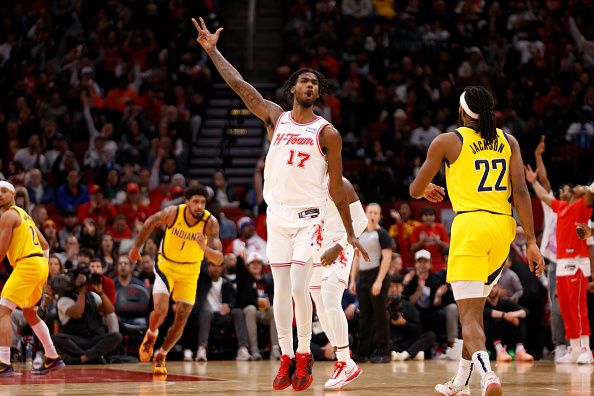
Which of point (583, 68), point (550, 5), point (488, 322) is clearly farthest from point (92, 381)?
point (550, 5)

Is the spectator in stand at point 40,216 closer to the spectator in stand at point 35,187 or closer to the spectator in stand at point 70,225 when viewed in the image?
the spectator in stand at point 70,225

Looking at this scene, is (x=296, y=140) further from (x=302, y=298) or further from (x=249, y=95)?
(x=302, y=298)

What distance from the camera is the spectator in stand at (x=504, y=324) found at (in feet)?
48.4

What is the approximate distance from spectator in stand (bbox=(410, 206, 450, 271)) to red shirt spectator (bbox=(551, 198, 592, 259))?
2.24m

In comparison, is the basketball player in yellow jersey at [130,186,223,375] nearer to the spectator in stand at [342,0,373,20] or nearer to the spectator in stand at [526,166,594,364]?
the spectator in stand at [526,166,594,364]

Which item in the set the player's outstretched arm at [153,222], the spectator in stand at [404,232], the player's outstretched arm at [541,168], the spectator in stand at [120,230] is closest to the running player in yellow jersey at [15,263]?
the player's outstretched arm at [153,222]

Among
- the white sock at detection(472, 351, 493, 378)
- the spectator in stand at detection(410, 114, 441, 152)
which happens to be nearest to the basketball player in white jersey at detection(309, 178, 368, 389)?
the white sock at detection(472, 351, 493, 378)

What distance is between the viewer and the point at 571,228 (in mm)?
13672

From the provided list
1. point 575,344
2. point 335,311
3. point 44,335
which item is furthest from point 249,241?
point 335,311

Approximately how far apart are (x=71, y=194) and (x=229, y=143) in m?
3.70

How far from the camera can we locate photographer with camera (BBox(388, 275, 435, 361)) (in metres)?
14.7

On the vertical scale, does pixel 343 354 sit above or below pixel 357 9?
below

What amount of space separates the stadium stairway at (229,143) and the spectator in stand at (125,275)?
15.3 ft

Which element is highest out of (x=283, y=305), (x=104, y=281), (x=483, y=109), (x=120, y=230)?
(x=483, y=109)
